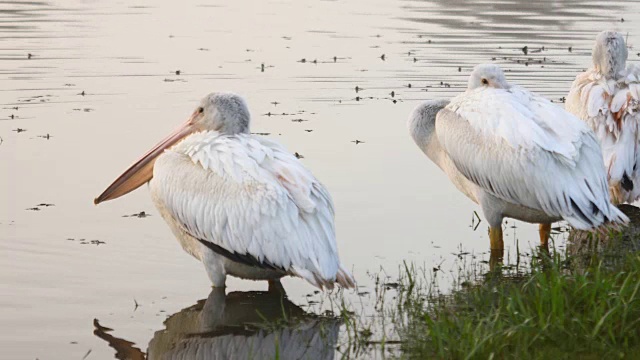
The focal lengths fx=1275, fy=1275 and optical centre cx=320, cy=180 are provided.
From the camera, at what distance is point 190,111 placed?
38.3ft

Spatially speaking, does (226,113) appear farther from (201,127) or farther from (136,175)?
(136,175)

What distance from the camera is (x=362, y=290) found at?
689 cm

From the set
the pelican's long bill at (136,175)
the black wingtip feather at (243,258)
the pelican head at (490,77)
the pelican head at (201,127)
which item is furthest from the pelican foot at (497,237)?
the pelican's long bill at (136,175)

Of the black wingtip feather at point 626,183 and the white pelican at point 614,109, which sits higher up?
the white pelican at point 614,109

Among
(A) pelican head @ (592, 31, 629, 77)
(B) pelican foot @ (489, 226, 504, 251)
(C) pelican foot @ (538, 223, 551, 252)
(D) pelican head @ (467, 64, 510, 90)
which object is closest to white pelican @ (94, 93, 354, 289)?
(B) pelican foot @ (489, 226, 504, 251)

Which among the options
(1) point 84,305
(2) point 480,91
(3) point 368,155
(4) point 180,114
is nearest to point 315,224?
(1) point 84,305

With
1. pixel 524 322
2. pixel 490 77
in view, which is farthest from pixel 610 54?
pixel 524 322

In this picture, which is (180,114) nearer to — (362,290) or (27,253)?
(27,253)

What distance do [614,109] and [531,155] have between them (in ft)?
5.51

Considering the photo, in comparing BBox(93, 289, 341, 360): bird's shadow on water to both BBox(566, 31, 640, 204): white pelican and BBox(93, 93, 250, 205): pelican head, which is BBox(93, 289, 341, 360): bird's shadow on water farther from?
BBox(566, 31, 640, 204): white pelican

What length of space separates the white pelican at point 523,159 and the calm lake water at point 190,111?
1.47 ft

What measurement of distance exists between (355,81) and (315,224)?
719 centimetres

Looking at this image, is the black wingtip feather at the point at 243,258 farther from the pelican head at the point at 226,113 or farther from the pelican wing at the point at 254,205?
the pelican head at the point at 226,113

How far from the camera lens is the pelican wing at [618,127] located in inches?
339
